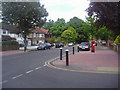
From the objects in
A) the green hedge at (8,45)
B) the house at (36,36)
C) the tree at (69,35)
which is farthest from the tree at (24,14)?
the tree at (69,35)

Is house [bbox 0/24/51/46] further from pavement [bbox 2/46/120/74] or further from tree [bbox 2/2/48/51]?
pavement [bbox 2/46/120/74]

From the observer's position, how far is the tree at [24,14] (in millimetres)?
35469

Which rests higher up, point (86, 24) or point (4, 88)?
point (86, 24)

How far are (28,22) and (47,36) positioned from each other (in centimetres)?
4842

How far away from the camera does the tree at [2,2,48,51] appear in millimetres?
35469

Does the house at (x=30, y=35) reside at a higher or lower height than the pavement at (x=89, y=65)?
higher

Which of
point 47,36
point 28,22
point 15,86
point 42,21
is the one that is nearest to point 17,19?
point 28,22

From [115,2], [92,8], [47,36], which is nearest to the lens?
[115,2]

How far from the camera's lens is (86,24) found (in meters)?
57.5

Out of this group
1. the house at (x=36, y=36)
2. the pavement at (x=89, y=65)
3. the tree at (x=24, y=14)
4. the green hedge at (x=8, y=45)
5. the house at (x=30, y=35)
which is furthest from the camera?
the house at (x=36, y=36)

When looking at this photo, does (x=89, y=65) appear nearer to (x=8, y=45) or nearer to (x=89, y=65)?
(x=89, y=65)

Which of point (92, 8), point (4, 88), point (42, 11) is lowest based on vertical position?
point (4, 88)

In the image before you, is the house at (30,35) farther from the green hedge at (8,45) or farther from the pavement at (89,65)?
the pavement at (89,65)

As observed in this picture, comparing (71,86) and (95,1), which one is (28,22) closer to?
(95,1)
